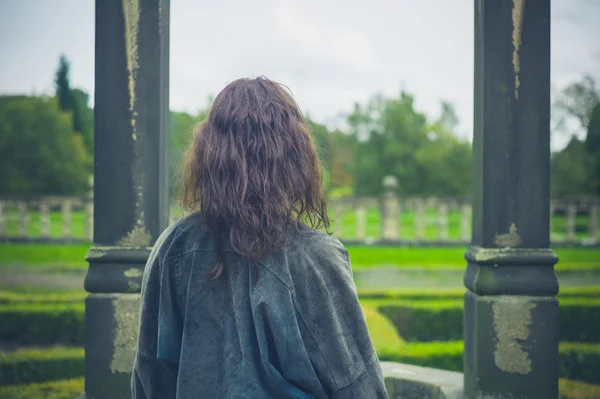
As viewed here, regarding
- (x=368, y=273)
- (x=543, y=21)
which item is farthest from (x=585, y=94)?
(x=543, y=21)

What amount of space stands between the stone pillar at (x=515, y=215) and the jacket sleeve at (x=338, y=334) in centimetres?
163

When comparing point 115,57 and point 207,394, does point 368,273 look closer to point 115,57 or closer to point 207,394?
point 115,57

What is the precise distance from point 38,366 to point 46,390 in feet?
1.64

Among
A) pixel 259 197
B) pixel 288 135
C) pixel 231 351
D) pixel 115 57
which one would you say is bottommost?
pixel 231 351

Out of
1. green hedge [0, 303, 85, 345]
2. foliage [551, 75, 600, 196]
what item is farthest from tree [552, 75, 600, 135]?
green hedge [0, 303, 85, 345]

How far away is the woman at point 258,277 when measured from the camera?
4.86 ft

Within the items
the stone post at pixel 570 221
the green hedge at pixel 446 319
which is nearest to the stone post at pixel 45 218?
the green hedge at pixel 446 319

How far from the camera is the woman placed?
148 cm

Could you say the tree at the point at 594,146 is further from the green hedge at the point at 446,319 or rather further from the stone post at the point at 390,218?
the green hedge at the point at 446,319

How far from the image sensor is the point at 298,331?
1482 millimetres

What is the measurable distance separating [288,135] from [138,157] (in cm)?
174

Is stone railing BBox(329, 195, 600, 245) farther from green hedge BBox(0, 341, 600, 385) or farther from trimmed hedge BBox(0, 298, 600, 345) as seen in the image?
green hedge BBox(0, 341, 600, 385)

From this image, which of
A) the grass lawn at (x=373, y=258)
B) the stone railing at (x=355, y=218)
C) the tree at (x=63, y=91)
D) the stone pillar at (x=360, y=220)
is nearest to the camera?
the grass lawn at (x=373, y=258)

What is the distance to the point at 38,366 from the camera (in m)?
5.38
